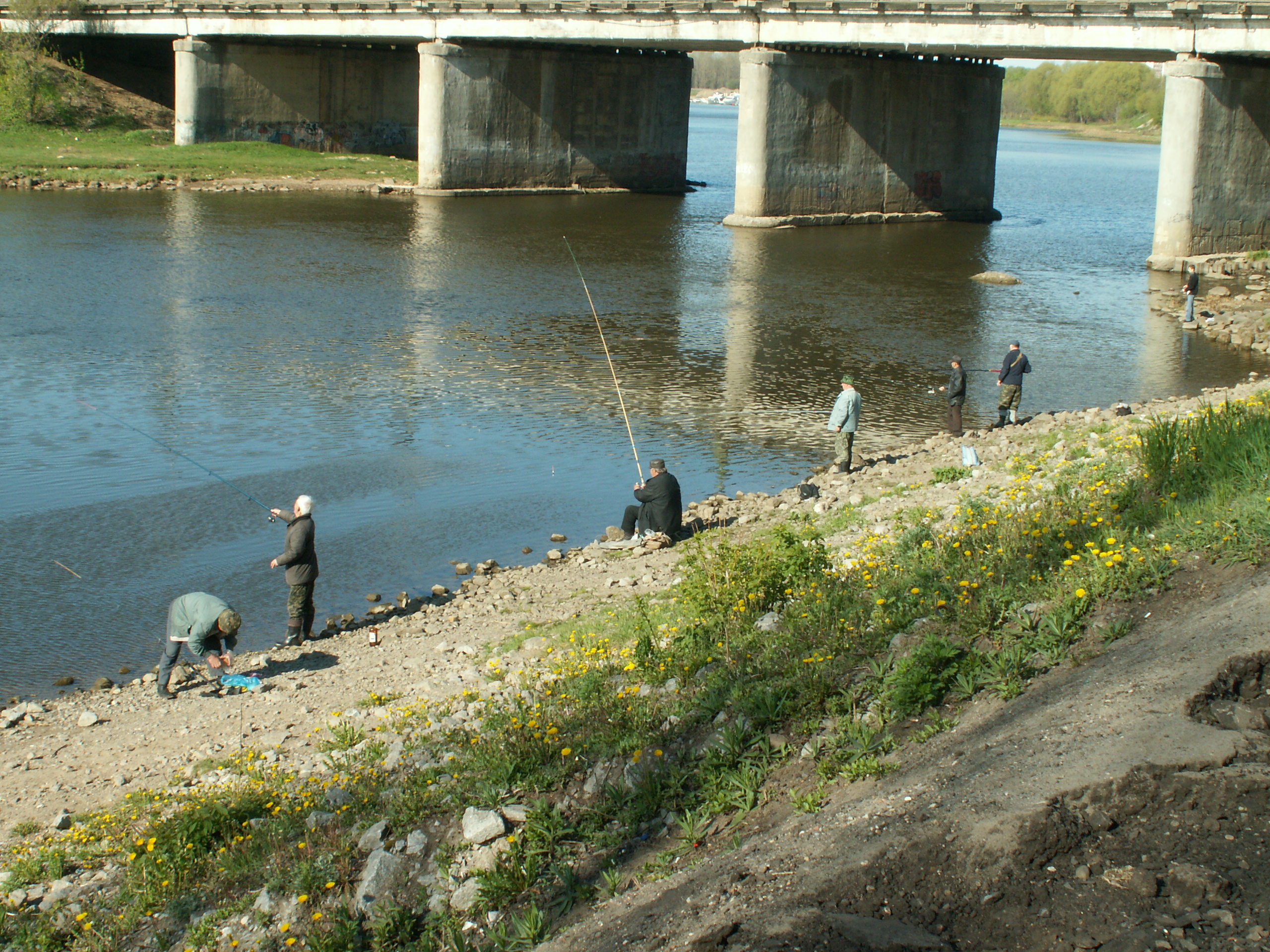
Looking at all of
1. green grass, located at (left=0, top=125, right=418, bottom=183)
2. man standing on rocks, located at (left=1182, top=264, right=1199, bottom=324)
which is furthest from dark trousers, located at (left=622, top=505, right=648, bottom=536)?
green grass, located at (left=0, top=125, right=418, bottom=183)

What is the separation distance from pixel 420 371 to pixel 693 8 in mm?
27568

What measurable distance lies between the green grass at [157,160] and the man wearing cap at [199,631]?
45.5 meters

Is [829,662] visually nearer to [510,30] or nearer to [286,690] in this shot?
[286,690]

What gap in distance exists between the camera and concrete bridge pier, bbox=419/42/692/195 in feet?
169

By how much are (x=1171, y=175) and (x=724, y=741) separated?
3453cm

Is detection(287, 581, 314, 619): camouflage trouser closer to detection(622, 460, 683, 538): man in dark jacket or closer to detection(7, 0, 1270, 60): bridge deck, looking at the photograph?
detection(622, 460, 683, 538): man in dark jacket

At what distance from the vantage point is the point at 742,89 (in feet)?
148

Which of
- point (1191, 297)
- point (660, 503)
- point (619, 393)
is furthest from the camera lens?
point (1191, 297)

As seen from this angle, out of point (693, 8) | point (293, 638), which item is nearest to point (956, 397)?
point (293, 638)

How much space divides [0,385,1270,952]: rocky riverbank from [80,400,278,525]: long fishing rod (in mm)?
3001

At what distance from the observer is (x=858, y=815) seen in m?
6.13

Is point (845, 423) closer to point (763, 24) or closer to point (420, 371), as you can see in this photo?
point (420, 371)

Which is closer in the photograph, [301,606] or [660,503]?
[301,606]

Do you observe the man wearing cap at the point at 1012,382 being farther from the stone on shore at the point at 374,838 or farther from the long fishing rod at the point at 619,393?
the stone on shore at the point at 374,838
